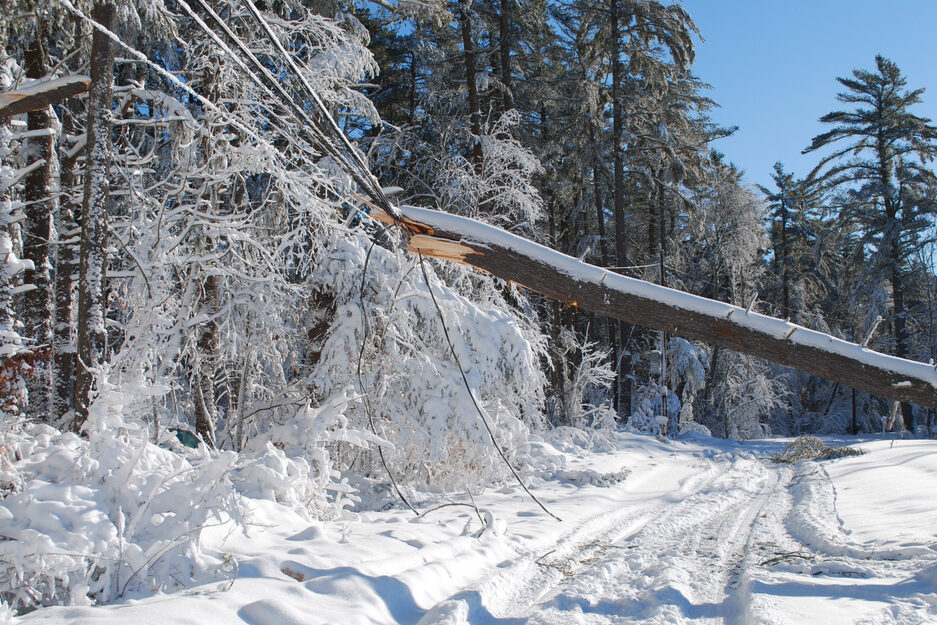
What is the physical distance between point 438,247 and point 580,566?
296 cm

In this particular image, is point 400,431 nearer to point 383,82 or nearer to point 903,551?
point 903,551

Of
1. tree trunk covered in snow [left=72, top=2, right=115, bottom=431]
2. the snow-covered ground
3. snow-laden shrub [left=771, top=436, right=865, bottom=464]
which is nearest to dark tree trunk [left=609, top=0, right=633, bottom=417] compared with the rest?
snow-laden shrub [left=771, top=436, right=865, bottom=464]

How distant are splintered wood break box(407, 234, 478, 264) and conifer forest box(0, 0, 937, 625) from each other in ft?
0.12

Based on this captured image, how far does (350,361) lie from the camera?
806 cm

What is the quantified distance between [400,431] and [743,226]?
20135mm

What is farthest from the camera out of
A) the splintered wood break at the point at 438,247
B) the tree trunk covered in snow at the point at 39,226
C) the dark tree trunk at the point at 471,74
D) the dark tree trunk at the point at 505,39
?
the dark tree trunk at the point at 505,39

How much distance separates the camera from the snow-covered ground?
135 inches

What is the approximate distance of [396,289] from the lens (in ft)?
25.8

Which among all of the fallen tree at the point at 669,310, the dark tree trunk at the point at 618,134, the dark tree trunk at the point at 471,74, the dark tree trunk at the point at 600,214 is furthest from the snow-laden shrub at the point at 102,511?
the dark tree trunk at the point at 600,214

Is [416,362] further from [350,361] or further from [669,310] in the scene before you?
[669,310]

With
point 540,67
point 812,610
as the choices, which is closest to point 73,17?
point 812,610

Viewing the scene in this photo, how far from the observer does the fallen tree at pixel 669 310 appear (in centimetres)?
444

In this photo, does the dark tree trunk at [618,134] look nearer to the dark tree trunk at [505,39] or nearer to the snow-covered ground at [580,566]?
the dark tree trunk at [505,39]

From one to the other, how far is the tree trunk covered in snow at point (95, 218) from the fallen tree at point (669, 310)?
332 centimetres
